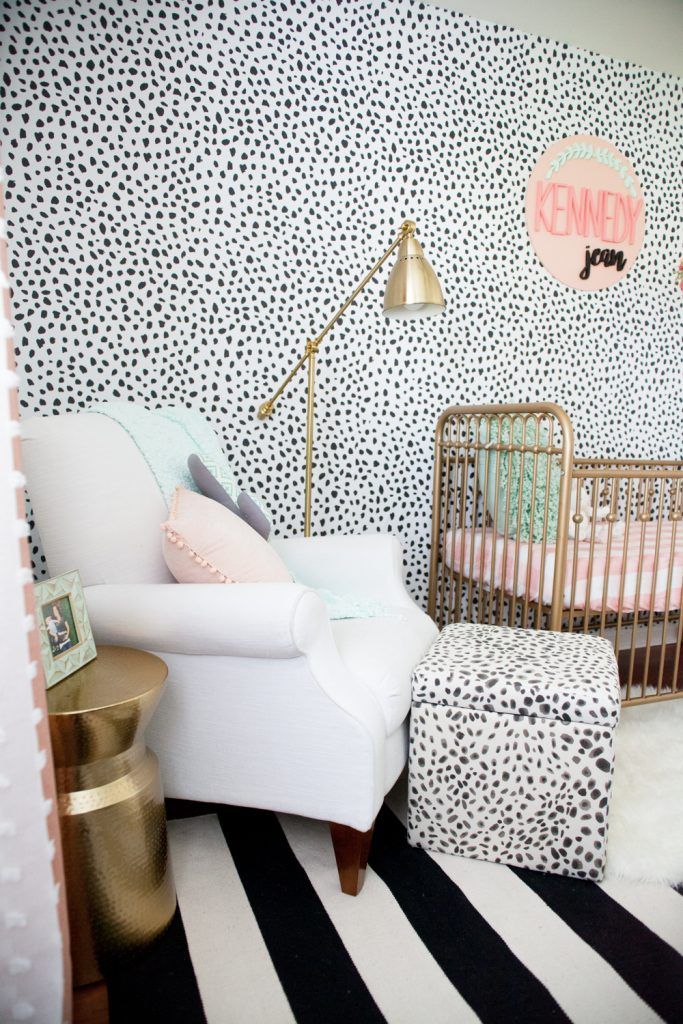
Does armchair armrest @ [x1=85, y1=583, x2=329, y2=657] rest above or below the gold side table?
above

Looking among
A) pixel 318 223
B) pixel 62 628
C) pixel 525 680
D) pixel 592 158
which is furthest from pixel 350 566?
pixel 592 158

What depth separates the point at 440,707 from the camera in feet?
4.47

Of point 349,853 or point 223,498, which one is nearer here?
point 349,853

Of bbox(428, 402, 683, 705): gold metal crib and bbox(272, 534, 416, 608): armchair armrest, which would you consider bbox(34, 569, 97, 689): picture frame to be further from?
bbox(428, 402, 683, 705): gold metal crib

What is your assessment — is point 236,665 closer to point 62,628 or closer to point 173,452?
point 62,628

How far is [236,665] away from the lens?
4.12ft

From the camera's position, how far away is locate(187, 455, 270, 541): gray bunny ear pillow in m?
1.63

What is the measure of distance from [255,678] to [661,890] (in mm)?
927

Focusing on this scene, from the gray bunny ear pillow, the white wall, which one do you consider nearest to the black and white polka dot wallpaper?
the white wall

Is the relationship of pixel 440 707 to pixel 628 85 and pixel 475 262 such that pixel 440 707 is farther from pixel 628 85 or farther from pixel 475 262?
pixel 628 85

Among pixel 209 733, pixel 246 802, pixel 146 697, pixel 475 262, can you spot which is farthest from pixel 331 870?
pixel 475 262

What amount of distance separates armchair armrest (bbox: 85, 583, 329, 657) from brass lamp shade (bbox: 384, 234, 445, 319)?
1189mm

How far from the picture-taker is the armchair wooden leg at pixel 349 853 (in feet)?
4.11

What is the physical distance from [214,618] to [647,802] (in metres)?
1.16
